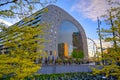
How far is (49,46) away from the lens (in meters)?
67.7

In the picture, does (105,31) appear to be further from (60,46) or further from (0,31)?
(60,46)

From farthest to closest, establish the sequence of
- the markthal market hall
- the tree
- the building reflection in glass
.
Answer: the building reflection in glass, the markthal market hall, the tree

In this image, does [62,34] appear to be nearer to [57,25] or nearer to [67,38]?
[67,38]

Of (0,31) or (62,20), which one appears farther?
(62,20)

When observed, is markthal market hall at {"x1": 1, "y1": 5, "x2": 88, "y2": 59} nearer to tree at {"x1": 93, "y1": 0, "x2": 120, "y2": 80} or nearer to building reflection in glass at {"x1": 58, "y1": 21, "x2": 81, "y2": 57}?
building reflection in glass at {"x1": 58, "y1": 21, "x2": 81, "y2": 57}

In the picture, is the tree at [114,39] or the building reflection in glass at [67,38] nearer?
the tree at [114,39]

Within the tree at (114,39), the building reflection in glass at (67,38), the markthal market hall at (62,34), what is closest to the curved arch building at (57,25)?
the markthal market hall at (62,34)

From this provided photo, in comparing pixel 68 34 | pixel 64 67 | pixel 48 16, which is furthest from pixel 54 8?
pixel 64 67

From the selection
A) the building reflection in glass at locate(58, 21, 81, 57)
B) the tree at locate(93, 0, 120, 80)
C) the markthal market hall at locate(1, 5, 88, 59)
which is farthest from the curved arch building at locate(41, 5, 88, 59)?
the tree at locate(93, 0, 120, 80)

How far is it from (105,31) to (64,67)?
56.3ft

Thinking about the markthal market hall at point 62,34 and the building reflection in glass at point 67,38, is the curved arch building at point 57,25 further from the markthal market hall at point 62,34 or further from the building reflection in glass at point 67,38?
the building reflection in glass at point 67,38

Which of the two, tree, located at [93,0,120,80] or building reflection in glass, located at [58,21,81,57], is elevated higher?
building reflection in glass, located at [58,21,81,57]

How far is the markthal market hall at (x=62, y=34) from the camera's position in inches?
2734

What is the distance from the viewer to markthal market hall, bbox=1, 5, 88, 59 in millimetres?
69438
